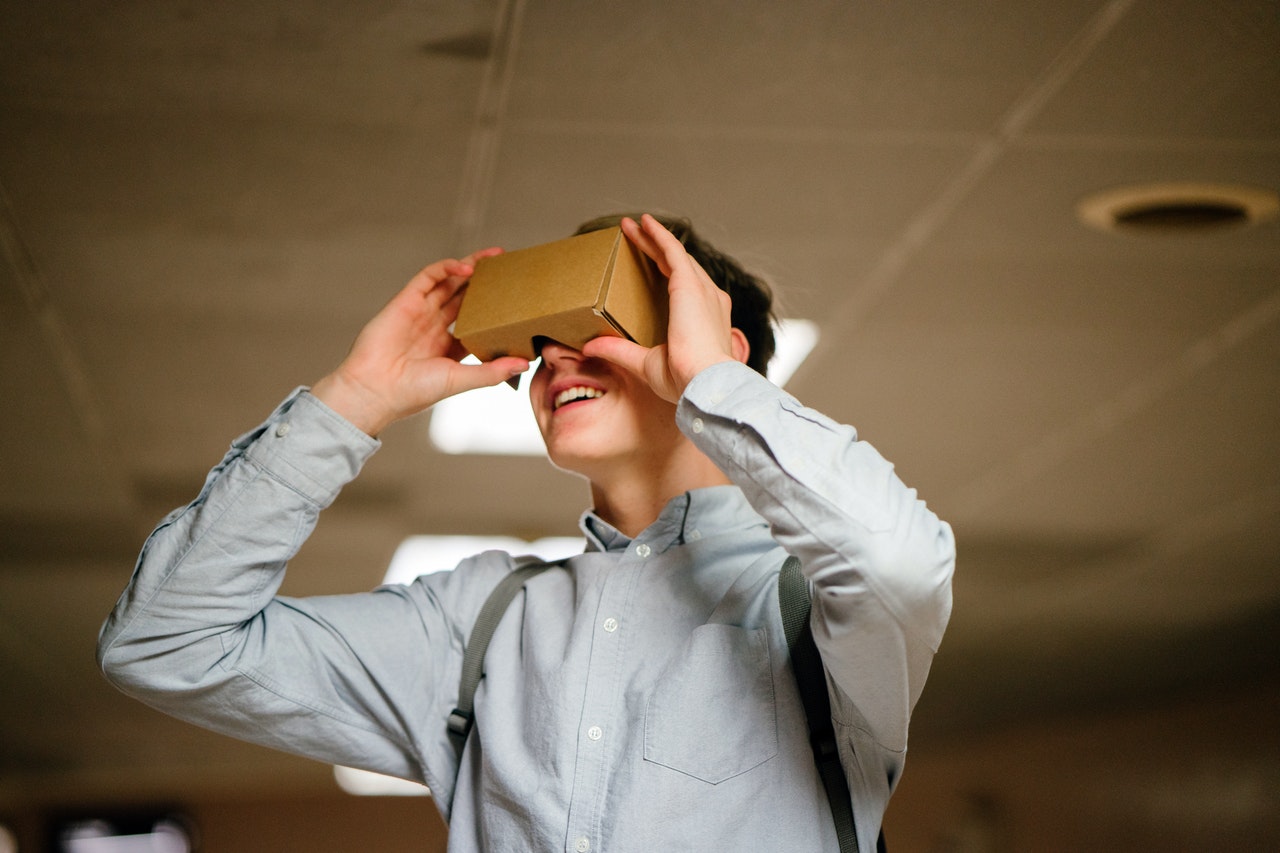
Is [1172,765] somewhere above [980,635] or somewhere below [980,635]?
below

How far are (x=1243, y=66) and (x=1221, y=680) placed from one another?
509cm

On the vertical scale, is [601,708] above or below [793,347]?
below

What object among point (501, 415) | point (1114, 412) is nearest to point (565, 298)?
point (501, 415)

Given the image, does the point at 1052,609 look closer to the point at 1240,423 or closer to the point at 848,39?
the point at 1240,423

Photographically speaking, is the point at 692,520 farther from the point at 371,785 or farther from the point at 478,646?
the point at 371,785

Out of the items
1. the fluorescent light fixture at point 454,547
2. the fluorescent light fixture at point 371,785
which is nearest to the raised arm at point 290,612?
the fluorescent light fixture at point 454,547

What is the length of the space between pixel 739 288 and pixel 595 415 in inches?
14.7

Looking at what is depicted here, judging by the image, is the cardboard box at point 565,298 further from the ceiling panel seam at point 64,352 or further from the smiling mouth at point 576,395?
the ceiling panel seam at point 64,352

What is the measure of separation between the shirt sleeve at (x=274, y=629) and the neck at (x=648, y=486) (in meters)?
0.22

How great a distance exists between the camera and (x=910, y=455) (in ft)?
13.1

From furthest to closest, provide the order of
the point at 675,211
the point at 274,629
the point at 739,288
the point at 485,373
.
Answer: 1. the point at 675,211
2. the point at 739,288
3. the point at 485,373
4. the point at 274,629

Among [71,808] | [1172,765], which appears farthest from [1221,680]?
[71,808]

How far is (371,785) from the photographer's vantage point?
8.81 m

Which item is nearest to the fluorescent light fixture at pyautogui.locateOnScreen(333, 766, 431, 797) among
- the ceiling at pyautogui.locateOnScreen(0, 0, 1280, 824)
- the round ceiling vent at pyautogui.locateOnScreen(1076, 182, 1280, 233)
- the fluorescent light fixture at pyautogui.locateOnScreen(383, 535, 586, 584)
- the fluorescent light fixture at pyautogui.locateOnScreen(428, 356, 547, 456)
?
the fluorescent light fixture at pyautogui.locateOnScreen(383, 535, 586, 584)
